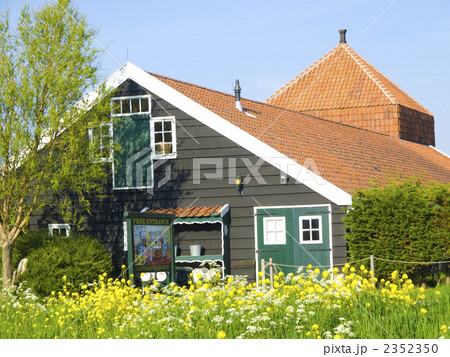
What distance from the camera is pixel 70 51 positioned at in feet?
56.5

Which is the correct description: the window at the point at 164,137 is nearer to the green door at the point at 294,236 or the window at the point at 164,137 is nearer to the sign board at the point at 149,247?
the green door at the point at 294,236

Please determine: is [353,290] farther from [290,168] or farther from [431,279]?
[431,279]

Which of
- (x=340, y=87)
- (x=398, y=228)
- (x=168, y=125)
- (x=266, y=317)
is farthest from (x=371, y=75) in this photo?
(x=266, y=317)

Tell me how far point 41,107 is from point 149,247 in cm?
496

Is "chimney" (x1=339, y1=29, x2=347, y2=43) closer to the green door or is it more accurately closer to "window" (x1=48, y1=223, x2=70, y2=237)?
the green door

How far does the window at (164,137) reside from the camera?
19469 mm

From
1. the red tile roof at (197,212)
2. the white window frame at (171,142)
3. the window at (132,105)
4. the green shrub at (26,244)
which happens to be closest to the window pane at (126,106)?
the window at (132,105)

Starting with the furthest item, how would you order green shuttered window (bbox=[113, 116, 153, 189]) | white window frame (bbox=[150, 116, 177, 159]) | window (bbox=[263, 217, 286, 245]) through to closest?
green shuttered window (bbox=[113, 116, 153, 189]) → white window frame (bbox=[150, 116, 177, 159]) → window (bbox=[263, 217, 286, 245])

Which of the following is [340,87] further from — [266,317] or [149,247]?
[266,317]

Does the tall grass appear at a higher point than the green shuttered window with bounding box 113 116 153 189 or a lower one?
lower

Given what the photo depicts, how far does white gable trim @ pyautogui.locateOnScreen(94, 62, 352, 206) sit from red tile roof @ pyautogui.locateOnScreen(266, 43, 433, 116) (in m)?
18.5

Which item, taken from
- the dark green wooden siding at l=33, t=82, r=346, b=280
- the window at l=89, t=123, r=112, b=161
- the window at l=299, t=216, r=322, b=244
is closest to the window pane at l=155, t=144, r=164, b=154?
the dark green wooden siding at l=33, t=82, r=346, b=280

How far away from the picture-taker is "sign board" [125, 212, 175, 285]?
14256 millimetres

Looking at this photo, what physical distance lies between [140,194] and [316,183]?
16.7 feet
